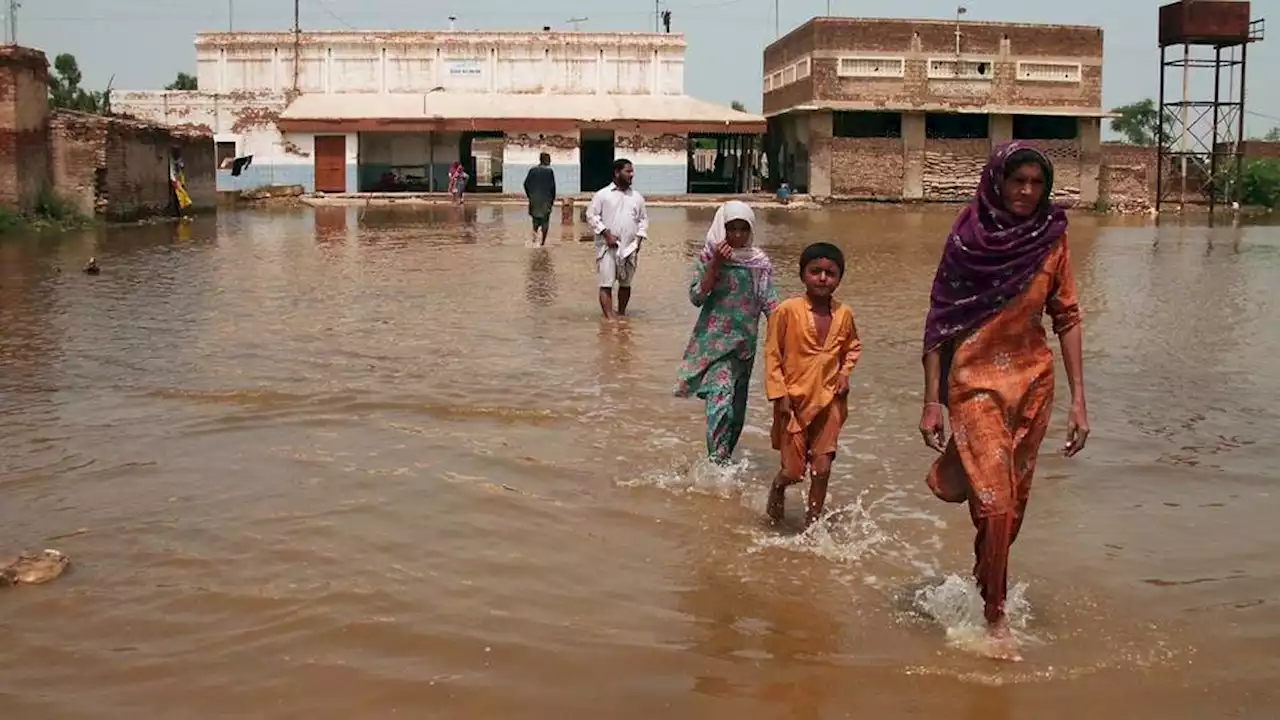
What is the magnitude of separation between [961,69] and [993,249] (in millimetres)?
38320

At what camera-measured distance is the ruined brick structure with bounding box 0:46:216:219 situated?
20.4m

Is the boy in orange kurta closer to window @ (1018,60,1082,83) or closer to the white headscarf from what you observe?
the white headscarf

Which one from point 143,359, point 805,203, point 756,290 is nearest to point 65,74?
point 805,203

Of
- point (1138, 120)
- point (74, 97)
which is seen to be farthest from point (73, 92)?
point (1138, 120)

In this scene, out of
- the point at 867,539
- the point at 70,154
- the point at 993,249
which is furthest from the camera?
the point at 70,154

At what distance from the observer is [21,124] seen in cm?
2069

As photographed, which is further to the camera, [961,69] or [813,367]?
[961,69]

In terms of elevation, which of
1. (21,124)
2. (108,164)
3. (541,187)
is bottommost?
(541,187)

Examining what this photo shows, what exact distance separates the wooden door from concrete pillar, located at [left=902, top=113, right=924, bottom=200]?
1856 centimetres

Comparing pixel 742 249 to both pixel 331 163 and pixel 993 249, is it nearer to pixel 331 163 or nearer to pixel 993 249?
pixel 993 249

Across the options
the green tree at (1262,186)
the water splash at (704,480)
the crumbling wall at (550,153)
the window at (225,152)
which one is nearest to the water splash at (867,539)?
the water splash at (704,480)

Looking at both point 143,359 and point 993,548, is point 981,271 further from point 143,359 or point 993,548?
point 143,359

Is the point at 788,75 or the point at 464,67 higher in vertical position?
the point at 464,67

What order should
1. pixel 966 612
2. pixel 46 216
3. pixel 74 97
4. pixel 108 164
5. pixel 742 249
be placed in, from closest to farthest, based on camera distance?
pixel 966 612, pixel 742 249, pixel 46 216, pixel 108 164, pixel 74 97
